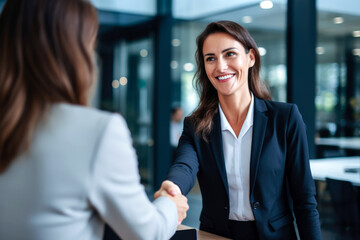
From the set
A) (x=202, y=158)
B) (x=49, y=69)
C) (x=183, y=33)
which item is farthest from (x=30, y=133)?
(x=183, y=33)

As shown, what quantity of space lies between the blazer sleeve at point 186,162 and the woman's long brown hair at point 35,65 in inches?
34.3

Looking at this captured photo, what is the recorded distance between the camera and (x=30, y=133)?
1.02 metres

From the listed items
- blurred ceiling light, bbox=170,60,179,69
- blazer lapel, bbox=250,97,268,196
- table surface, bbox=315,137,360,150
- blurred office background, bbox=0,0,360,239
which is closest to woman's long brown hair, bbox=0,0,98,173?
blazer lapel, bbox=250,97,268,196

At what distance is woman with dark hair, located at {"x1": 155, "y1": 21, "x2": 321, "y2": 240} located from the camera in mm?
1867

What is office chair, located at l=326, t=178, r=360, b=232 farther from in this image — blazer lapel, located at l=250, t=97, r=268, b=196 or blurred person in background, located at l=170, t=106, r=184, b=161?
blurred person in background, located at l=170, t=106, r=184, b=161

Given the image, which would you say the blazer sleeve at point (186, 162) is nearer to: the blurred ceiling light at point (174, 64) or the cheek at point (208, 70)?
the cheek at point (208, 70)

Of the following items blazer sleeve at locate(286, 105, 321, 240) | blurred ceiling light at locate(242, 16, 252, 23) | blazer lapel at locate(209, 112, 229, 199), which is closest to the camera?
blazer sleeve at locate(286, 105, 321, 240)

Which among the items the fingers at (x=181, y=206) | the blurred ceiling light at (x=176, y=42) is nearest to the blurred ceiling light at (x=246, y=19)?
the blurred ceiling light at (x=176, y=42)

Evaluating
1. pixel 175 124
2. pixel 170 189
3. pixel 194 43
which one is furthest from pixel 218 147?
pixel 175 124

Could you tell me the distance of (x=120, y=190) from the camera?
41.8 inches

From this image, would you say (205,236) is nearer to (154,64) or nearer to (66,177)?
(66,177)

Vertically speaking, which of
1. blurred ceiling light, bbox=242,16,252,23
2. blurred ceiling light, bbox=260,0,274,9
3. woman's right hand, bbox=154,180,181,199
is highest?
blurred ceiling light, bbox=260,0,274,9

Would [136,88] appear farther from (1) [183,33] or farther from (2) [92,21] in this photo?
(2) [92,21]

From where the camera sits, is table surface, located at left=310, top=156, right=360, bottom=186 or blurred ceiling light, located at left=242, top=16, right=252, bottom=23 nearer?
table surface, located at left=310, top=156, right=360, bottom=186
